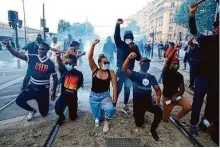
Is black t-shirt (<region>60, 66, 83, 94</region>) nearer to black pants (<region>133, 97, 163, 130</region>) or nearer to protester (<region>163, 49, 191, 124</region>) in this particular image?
black pants (<region>133, 97, 163, 130</region>)

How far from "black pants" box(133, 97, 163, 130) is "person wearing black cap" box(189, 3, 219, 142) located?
26.5 inches

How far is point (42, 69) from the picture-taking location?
479 cm

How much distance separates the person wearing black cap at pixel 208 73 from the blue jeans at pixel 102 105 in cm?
152

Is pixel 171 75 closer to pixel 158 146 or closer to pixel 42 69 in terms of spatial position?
pixel 158 146

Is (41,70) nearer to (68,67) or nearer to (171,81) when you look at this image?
(68,67)

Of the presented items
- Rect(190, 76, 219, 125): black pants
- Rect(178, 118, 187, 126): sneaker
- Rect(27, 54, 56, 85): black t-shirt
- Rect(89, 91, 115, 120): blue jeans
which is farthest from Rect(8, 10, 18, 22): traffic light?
Rect(190, 76, 219, 125): black pants

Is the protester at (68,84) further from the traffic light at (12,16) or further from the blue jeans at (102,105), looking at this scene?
the traffic light at (12,16)

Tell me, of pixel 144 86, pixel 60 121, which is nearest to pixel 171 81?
pixel 144 86

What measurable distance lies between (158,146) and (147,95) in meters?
0.95

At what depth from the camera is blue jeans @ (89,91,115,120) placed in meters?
4.07

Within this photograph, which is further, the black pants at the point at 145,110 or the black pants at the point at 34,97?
the black pants at the point at 34,97

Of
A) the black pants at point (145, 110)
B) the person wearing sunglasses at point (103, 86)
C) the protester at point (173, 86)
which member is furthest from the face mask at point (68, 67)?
the protester at point (173, 86)

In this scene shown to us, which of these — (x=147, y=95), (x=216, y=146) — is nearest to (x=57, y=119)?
(x=147, y=95)

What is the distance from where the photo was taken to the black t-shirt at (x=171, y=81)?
168 inches
